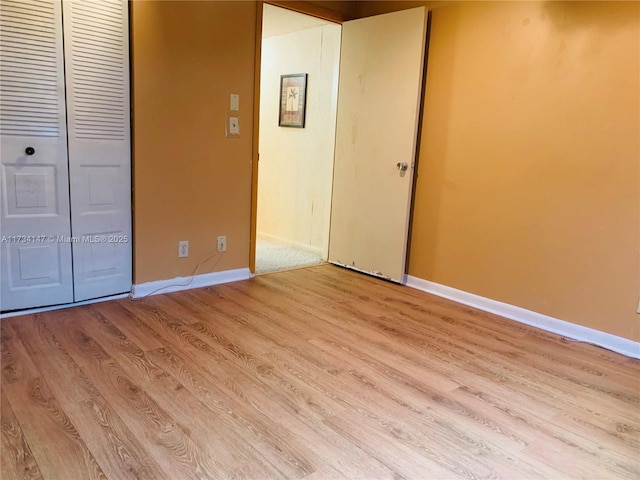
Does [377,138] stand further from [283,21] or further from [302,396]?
[302,396]

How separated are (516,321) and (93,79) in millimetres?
2933

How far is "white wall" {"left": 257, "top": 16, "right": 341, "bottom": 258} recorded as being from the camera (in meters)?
4.26

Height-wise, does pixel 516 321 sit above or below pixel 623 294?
below

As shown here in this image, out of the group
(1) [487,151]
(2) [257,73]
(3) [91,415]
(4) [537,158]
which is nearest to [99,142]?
(2) [257,73]

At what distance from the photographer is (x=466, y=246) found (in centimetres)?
327

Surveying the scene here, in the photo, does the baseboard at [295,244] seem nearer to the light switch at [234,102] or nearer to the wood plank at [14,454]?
the light switch at [234,102]

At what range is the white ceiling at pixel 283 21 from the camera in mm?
3717

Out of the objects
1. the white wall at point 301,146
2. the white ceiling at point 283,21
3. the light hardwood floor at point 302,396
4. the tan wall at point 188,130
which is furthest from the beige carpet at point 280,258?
the white ceiling at point 283,21

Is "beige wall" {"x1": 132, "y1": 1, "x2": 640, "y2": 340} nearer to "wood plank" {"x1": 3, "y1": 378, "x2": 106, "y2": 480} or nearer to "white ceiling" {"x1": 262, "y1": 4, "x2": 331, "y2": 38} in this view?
"white ceiling" {"x1": 262, "y1": 4, "x2": 331, "y2": 38}

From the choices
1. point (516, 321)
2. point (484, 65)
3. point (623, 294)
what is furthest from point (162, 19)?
point (623, 294)

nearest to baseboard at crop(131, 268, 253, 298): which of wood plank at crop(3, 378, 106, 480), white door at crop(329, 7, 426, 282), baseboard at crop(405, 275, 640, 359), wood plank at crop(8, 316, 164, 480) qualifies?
wood plank at crop(8, 316, 164, 480)

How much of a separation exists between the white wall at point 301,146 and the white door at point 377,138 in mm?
269

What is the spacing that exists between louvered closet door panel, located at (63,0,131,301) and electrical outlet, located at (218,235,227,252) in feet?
2.06

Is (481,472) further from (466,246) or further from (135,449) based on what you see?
(466,246)
